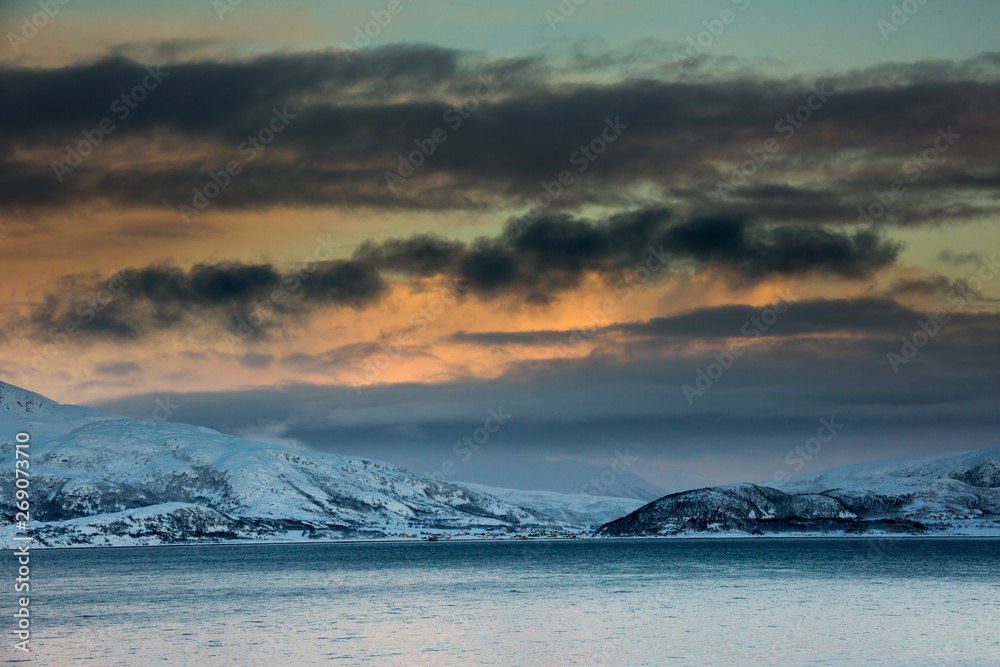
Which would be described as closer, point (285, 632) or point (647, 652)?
point (647, 652)

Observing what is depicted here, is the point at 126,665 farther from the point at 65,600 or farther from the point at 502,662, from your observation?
the point at 65,600

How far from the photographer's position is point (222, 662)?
8525 cm

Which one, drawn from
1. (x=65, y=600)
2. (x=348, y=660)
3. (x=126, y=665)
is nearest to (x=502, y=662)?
(x=348, y=660)

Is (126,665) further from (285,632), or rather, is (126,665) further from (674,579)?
(674,579)

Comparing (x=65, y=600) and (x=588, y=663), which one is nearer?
(x=588, y=663)

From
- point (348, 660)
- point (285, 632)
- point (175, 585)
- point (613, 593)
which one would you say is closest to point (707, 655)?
point (348, 660)

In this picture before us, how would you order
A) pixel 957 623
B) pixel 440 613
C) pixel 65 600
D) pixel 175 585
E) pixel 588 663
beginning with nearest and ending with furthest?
pixel 588 663, pixel 957 623, pixel 440 613, pixel 65 600, pixel 175 585

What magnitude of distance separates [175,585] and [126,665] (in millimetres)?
111911

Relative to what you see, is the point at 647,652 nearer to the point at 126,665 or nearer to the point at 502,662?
the point at 502,662

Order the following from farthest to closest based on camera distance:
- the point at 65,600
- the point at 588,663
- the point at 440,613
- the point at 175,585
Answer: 1. the point at 175,585
2. the point at 65,600
3. the point at 440,613
4. the point at 588,663

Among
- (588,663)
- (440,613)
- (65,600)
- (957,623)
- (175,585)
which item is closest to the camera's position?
(588,663)

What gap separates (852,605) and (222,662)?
78.3m

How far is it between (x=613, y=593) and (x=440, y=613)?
39151 mm

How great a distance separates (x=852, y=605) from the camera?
128 meters
